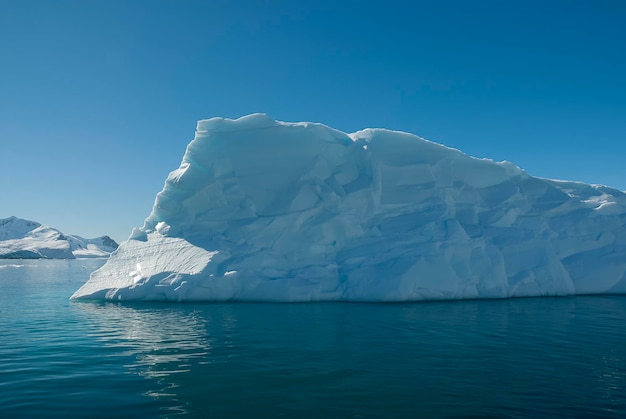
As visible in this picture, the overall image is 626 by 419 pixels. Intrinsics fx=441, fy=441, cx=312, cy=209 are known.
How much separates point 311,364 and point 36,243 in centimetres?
16168

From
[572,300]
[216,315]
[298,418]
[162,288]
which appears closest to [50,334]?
[216,315]

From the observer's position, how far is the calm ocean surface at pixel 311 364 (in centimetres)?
642

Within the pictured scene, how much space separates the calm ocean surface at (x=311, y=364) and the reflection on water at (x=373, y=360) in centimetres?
3

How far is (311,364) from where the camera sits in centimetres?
870

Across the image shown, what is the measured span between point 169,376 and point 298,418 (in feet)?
9.85

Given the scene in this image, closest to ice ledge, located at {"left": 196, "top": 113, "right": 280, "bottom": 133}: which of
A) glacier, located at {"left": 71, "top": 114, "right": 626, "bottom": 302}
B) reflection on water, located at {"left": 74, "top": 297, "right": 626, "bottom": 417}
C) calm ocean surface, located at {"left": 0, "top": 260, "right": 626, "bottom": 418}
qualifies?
glacier, located at {"left": 71, "top": 114, "right": 626, "bottom": 302}

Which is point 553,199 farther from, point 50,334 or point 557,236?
point 50,334

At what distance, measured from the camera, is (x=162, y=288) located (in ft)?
59.8

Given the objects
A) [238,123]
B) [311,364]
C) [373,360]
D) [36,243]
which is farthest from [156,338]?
[36,243]

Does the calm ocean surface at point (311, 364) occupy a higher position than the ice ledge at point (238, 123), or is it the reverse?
the ice ledge at point (238, 123)

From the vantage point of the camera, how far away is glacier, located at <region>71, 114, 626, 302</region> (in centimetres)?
1891

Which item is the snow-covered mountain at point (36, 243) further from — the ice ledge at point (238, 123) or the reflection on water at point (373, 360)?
the reflection on water at point (373, 360)

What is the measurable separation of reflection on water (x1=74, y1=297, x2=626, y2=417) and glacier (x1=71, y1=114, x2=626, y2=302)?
3025mm

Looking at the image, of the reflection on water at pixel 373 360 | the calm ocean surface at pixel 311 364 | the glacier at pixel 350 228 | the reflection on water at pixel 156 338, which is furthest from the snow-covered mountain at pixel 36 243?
the reflection on water at pixel 373 360
